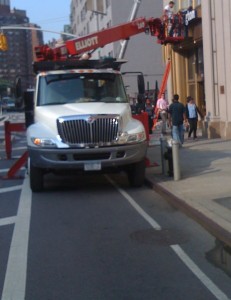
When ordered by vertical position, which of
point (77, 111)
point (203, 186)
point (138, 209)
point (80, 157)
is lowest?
point (138, 209)

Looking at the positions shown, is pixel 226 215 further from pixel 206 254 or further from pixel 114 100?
pixel 114 100

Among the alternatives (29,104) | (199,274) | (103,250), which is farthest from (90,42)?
(199,274)

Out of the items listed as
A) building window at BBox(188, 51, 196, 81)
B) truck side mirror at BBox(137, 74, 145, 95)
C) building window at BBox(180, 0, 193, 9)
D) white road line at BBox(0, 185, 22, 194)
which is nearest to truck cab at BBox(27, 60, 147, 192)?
white road line at BBox(0, 185, 22, 194)

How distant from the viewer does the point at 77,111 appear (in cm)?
1187

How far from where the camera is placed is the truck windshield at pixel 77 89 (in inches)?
505

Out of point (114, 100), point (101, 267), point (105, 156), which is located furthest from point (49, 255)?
point (114, 100)

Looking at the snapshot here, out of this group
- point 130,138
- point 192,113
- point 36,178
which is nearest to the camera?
point 130,138

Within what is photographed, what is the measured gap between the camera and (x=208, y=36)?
21.8 metres

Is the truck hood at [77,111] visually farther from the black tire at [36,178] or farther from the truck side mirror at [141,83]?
the truck side mirror at [141,83]

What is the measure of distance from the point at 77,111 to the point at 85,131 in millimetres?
582

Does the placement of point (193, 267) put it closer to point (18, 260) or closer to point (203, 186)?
point (18, 260)

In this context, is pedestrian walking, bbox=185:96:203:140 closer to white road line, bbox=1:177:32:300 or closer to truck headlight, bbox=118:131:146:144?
truck headlight, bbox=118:131:146:144

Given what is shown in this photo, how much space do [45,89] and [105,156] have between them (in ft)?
8.11

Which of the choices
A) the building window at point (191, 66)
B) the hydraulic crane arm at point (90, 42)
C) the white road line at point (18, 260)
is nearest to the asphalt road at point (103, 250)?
the white road line at point (18, 260)
